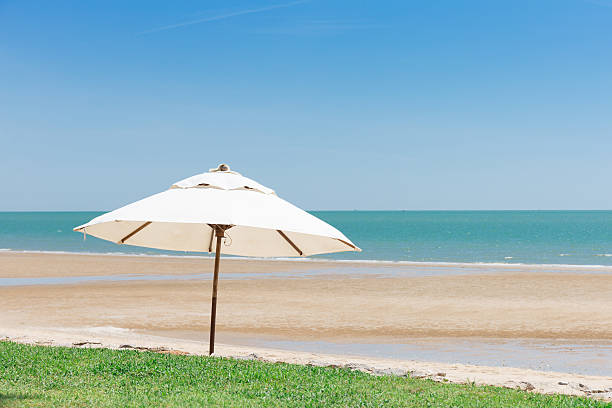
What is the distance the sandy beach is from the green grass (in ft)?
4.80

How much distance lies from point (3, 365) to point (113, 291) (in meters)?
15.3

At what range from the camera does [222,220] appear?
7.54 m

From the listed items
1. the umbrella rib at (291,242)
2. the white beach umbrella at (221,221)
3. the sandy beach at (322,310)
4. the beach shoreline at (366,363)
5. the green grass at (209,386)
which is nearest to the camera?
the green grass at (209,386)

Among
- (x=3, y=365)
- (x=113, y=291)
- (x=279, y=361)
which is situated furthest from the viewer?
(x=113, y=291)

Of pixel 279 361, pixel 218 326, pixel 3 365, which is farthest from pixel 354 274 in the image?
pixel 3 365

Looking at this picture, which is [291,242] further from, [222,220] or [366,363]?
[366,363]

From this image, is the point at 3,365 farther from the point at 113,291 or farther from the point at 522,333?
the point at 113,291

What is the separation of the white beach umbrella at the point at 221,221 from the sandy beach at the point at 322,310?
7.81ft

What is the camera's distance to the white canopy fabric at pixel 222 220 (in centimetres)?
775

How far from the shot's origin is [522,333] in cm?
1555

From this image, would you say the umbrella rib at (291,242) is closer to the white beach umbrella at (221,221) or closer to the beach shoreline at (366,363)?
the white beach umbrella at (221,221)

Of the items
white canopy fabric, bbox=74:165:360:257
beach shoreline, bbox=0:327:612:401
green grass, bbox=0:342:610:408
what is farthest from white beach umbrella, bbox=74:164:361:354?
beach shoreline, bbox=0:327:612:401

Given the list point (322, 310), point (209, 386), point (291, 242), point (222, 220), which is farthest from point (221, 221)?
point (322, 310)

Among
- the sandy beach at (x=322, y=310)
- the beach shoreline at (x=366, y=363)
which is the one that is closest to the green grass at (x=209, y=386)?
the beach shoreline at (x=366, y=363)
